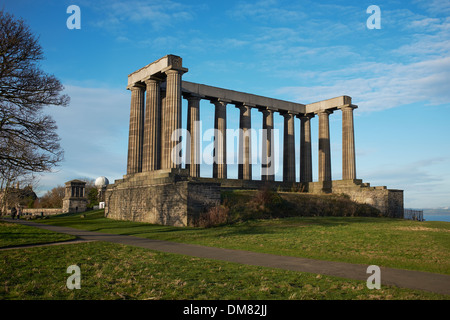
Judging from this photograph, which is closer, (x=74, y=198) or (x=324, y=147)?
(x=324, y=147)

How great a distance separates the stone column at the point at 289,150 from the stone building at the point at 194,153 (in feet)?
0.43

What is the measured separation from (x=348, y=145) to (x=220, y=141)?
15870 millimetres

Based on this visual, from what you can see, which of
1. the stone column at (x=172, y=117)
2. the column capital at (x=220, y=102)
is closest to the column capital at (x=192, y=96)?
the column capital at (x=220, y=102)

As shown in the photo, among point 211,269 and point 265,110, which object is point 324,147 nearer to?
point 265,110

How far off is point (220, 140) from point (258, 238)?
23.8 m

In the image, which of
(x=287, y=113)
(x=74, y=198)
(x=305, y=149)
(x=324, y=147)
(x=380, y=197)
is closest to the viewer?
(x=380, y=197)

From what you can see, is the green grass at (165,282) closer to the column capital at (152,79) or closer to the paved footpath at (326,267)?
the paved footpath at (326,267)

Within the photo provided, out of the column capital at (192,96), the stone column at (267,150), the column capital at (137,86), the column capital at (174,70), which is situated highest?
the column capital at (137,86)

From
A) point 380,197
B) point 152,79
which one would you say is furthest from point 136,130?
point 380,197

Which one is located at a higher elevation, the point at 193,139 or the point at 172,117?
the point at 172,117

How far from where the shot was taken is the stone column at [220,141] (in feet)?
135

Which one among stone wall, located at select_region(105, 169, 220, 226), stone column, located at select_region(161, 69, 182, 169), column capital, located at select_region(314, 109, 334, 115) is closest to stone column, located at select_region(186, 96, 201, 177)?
stone wall, located at select_region(105, 169, 220, 226)

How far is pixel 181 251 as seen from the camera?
579 inches

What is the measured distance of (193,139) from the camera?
4019 cm
